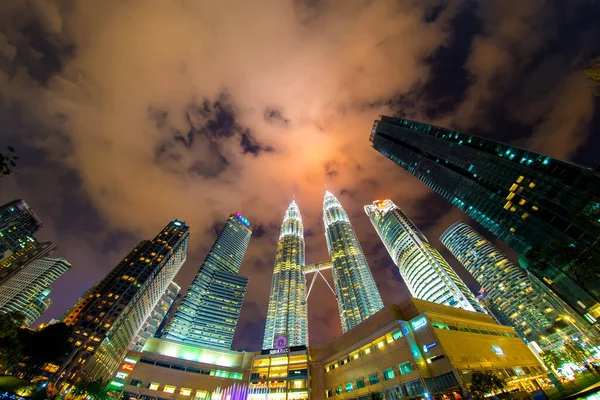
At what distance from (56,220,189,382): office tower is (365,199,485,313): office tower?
466ft

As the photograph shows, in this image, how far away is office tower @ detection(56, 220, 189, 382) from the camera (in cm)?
9625

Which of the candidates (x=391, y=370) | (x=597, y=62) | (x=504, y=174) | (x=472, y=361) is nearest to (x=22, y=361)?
(x=391, y=370)

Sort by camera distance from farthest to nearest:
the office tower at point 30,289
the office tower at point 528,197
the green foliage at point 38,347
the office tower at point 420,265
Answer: the office tower at point 30,289
the office tower at point 420,265
the green foliage at point 38,347
the office tower at point 528,197

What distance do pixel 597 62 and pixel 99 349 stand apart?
160968 mm

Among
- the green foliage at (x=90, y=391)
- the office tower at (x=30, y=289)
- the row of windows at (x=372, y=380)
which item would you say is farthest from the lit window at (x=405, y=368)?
the office tower at (x=30, y=289)

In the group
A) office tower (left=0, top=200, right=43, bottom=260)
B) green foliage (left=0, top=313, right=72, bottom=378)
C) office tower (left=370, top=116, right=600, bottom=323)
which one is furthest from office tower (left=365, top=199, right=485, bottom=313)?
office tower (left=0, top=200, right=43, bottom=260)

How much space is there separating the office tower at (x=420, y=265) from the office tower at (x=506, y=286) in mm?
32454

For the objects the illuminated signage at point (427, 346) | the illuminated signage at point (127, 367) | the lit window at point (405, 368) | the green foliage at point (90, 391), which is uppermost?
the illuminated signage at point (127, 367)

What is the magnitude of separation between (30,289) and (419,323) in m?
246

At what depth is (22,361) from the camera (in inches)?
2844

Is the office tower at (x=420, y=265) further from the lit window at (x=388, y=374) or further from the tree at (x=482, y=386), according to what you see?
the tree at (x=482, y=386)

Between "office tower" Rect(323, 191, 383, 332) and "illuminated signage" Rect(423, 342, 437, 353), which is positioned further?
"office tower" Rect(323, 191, 383, 332)

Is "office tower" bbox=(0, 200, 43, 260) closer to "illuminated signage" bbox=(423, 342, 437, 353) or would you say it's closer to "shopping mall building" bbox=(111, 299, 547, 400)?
"shopping mall building" bbox=(111, 299, 547, 400)

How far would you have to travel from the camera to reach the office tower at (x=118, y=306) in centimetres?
9625
